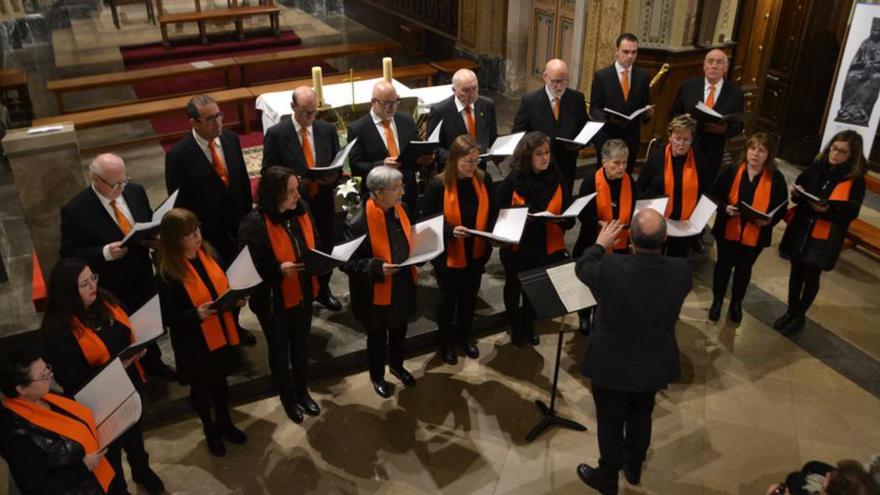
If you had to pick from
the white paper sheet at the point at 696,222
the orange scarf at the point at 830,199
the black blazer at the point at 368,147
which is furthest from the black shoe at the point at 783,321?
the black blazer at the point at 368,147

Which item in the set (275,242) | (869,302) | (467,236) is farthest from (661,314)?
(869,302)

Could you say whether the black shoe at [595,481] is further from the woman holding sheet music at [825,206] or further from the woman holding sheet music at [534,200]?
the woman holding sheet music at [825,206]

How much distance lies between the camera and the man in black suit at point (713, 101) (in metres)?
5.20

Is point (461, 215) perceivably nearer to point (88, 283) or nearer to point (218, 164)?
point (218, 164)

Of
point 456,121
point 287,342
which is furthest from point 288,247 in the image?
point 456,121

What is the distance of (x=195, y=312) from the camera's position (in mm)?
3246

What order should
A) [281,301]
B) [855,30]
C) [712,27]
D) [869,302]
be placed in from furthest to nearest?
[712,27] → [855,30] → [869,302] → [281,301]

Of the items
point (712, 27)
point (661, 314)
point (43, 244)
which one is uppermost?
point (712, 27)

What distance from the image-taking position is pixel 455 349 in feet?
15.2

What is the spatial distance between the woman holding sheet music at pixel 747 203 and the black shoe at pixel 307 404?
276cm

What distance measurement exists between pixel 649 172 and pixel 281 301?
8.20 feet

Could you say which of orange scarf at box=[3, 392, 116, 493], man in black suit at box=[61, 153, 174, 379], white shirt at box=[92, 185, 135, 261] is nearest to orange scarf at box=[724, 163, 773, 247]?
man in black suit at box=[61, 153, 174, 379]

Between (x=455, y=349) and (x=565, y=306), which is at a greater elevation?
(x=565, y=306)

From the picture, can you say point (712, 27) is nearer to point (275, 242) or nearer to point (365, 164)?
point (365, 164)
